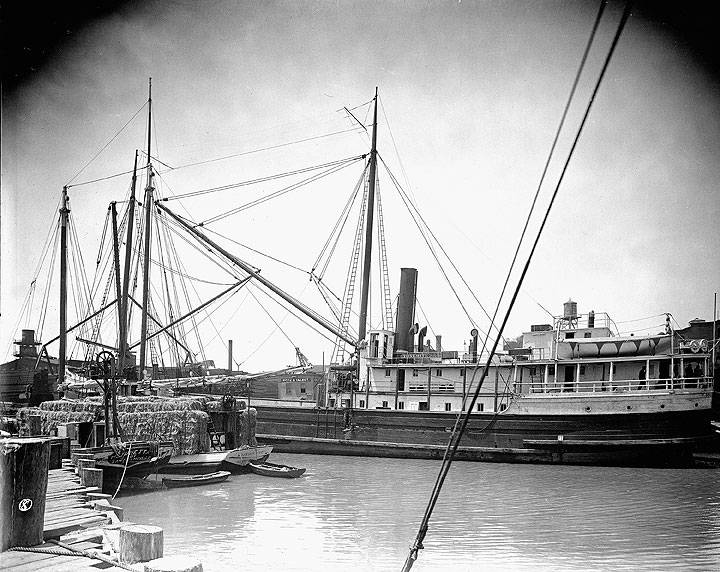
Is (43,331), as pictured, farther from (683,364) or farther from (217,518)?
(683,364)

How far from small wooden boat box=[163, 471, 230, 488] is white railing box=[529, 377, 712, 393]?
1062 cm

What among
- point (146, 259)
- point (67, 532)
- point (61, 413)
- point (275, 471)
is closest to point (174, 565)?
point (67, 532)

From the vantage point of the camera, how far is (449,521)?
9.85 meters

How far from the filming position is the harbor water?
7727 millimetres

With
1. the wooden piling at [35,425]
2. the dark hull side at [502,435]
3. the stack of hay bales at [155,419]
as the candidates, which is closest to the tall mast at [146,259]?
the dark hull side at [502,435]

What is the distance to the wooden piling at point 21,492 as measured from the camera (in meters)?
4.84

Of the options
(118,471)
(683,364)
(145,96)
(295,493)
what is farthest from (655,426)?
(145,96)

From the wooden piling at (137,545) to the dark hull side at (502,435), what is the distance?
1533 centimetres

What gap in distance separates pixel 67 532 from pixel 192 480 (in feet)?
23.5

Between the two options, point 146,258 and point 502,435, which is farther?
point 146,258

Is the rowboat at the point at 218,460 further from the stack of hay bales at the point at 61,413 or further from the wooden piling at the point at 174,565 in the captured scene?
the wooden piling at the point at 174,565

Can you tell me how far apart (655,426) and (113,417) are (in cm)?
1537

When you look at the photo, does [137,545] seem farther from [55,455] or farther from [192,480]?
[192,480]

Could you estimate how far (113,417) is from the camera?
40.2ft
